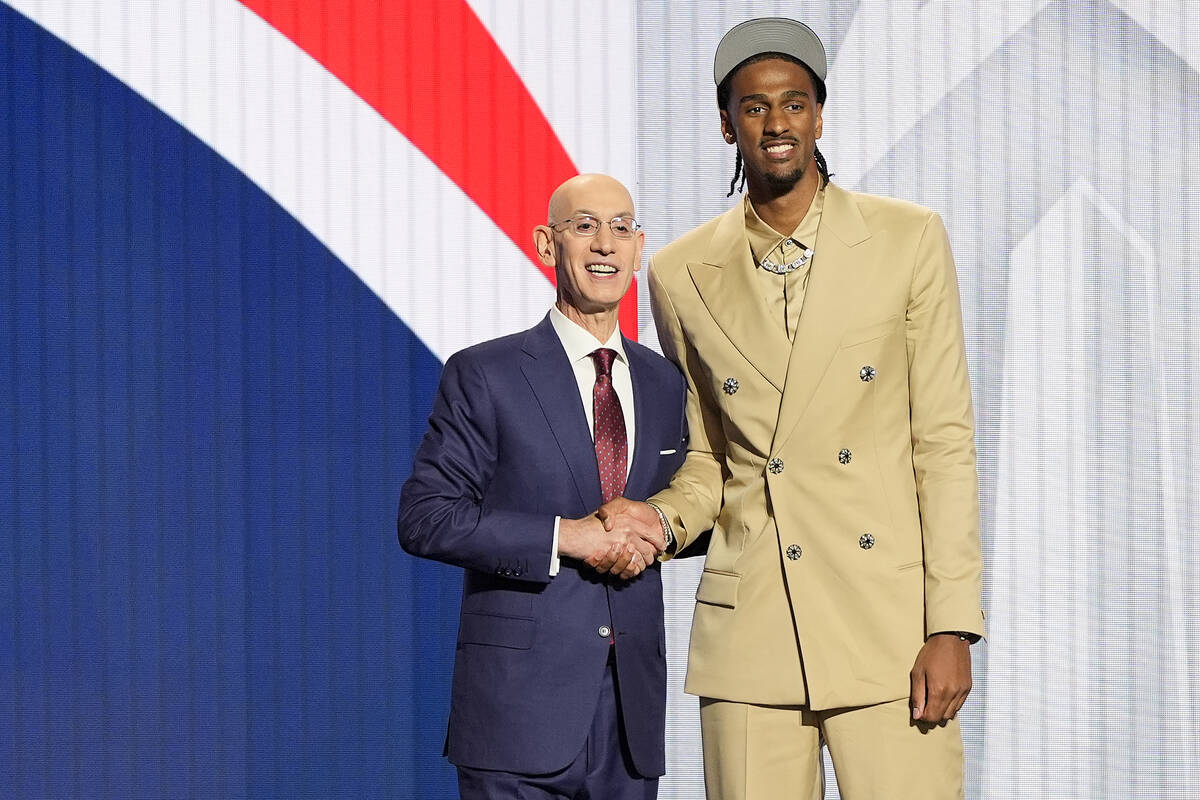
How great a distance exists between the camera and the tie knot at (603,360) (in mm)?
1815

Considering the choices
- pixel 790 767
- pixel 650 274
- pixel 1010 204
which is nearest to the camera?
pixel 790 767

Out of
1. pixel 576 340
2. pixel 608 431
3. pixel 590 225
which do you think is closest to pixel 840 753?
pixel 608 431

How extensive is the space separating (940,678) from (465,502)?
0.68 meters

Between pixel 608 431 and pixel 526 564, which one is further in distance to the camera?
pixel 608 431

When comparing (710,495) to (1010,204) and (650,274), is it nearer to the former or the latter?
(650,274)

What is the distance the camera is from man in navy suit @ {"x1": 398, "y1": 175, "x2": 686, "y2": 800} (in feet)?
5.57

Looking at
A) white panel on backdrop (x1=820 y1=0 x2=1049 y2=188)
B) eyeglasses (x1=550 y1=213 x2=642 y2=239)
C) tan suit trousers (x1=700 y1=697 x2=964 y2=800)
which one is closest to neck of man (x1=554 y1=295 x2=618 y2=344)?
eyeglasses (x1=550 y1=213 x2=642 y2=239)

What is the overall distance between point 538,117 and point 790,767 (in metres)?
1.68

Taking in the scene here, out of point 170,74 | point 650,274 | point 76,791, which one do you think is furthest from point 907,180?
point 76,791

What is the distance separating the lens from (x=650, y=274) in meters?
1.92

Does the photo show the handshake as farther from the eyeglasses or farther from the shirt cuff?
the eyeglasses

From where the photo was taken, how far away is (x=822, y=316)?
1.69 metres

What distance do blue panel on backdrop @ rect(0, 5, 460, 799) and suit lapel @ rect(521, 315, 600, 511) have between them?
1152 mm

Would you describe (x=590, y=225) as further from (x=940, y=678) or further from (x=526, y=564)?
(x=940, y=678)
